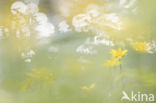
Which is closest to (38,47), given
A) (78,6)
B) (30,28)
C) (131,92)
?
(30,28)

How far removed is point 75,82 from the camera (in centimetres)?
70

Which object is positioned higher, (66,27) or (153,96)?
(66,27)

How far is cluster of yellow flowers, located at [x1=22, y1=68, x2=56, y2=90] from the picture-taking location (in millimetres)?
705

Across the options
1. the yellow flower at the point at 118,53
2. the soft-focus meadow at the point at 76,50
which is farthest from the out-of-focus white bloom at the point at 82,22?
the yellow flower at the point at 118,53

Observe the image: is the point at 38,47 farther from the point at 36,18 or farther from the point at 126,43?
the point at 126,43

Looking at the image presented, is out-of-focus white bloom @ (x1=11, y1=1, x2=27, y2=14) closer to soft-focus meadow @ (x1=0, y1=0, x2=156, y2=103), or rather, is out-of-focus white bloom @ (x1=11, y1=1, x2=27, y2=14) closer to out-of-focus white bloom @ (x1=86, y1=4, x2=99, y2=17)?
soft-focus meadow @ (x1=0, y1=0, x2=156, y2=103)

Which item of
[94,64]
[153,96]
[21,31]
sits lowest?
[153,96]

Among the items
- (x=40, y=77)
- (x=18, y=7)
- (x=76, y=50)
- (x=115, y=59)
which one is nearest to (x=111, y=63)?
(x=115, y=59)

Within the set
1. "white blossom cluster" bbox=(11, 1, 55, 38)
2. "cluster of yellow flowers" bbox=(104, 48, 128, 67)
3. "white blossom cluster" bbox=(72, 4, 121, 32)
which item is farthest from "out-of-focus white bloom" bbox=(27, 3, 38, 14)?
"cluster of yellow flowers" bbox=(104, 48, 128, 67)

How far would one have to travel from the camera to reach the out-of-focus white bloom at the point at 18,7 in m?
0.74

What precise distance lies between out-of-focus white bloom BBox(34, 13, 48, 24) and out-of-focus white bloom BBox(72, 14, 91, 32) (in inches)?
3.9

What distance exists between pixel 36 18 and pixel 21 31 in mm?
67

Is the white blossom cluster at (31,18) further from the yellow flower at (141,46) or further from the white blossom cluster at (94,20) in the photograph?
the yellow flower at (141,46)

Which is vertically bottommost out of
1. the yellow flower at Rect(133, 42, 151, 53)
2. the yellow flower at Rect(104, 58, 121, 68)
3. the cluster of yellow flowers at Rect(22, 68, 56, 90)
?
the cluster of yellow flowers at Rect(22, 68, 56, 90)
